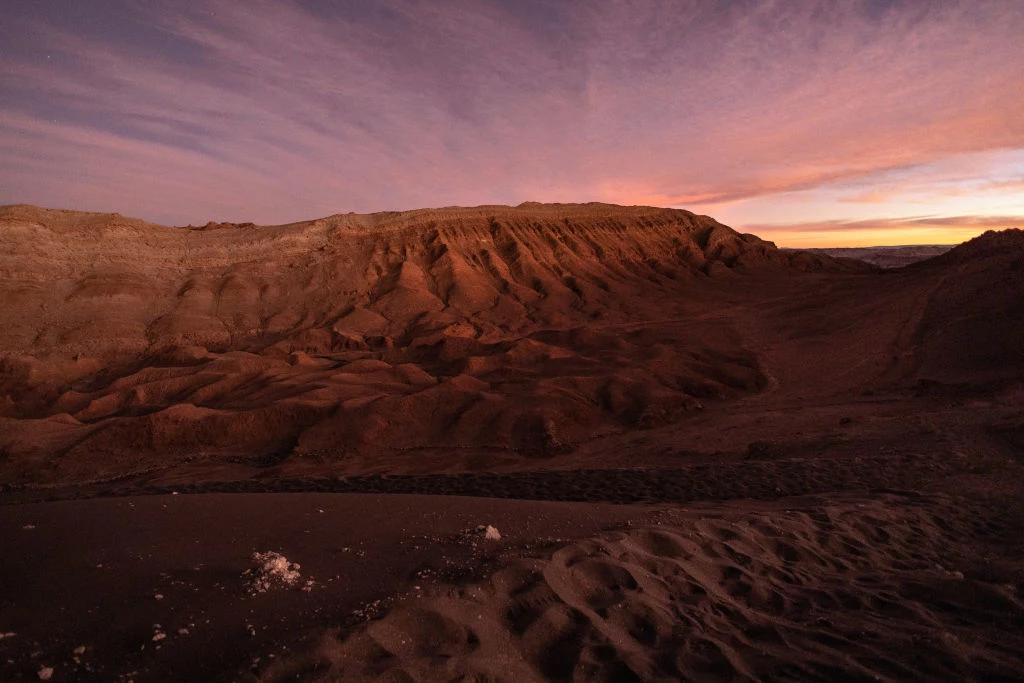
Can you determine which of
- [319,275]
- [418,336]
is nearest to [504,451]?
[418,336]

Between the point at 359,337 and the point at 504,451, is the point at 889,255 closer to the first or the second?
the point at 359,337

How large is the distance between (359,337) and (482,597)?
18404 mm

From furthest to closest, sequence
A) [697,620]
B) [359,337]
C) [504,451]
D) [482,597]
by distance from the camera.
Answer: [359,337] < [504,451] < [697,620] < [482,597]

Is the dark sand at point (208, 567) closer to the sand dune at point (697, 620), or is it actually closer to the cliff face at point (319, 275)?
the sand dune at point (697, 620)

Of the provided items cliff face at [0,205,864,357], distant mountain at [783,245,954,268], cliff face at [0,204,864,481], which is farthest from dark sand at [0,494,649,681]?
distant mountain at [783,245,954,268]

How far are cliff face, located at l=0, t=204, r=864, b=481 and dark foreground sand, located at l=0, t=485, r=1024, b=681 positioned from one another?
6838 millimetres

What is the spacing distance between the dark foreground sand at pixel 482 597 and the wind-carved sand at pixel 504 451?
0.07ft

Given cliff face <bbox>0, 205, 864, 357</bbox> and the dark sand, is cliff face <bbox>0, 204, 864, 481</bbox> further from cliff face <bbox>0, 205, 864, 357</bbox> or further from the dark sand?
the dark sand

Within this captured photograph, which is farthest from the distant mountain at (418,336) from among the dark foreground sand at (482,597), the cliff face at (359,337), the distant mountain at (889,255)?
the distant mountain at (889,255)

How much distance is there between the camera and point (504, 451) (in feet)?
37.9

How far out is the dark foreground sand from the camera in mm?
2455

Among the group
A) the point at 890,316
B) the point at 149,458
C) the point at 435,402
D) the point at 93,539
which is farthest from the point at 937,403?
the point at 149,458

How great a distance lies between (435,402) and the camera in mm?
13242

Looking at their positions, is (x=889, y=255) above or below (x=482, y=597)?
above
